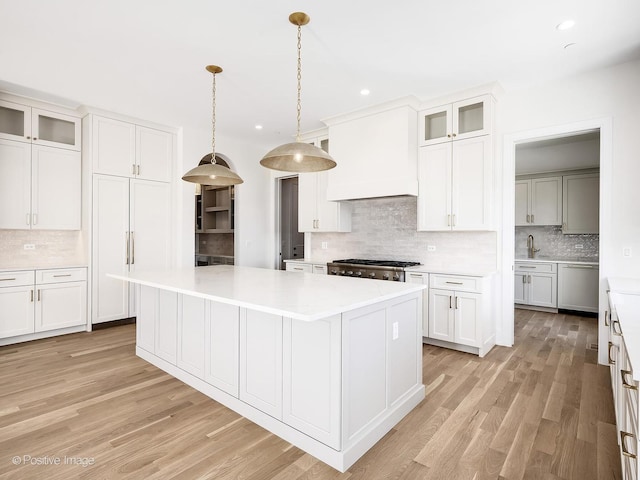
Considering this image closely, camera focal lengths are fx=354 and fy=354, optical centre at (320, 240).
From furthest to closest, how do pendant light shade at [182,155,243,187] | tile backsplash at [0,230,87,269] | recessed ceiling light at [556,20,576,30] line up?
tile backsplash at [0,230,87,269]
pendant light shade at [182,155,243,187]
recessed ceiling light at [556,20,576,30]

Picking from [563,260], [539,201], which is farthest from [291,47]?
[563,260]

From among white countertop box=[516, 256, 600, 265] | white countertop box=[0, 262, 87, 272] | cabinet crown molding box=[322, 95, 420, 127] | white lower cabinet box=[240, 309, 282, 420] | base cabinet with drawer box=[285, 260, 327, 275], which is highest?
cabinet crown molding box=[322, 95, 420, 127]

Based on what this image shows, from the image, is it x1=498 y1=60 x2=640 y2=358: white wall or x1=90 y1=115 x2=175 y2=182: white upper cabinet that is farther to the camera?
x1=90 y1=115 x2=175 y2=182: white upper cabinet

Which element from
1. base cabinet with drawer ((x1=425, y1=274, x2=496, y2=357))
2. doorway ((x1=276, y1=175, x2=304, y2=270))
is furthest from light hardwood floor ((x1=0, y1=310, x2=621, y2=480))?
doorway ((x1=276, y1=175, x2=304, y2=270))

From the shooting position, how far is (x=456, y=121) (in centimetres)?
398

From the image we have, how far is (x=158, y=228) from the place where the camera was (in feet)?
16.6

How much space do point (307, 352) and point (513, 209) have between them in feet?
9.86

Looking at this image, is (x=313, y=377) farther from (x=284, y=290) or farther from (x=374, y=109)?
(x=374, y=109)

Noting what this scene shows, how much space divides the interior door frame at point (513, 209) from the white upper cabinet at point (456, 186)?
24cm

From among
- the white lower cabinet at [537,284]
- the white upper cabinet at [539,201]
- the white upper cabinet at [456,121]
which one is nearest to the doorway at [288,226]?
the white upper cabinet at [456,121]

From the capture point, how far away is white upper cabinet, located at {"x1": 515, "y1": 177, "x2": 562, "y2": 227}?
5.94 meters

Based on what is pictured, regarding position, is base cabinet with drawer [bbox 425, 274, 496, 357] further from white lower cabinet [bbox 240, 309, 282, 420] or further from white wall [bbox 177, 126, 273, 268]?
white wall [bbox 177, 126, 273, 268]

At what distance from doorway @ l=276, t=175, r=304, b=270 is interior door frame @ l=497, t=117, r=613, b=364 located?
12.2ft

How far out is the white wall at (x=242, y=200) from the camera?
17.3 feet
